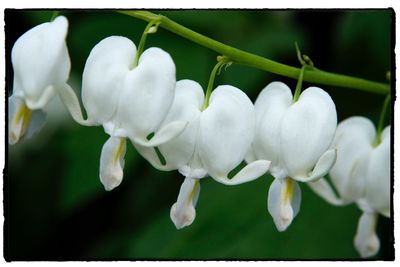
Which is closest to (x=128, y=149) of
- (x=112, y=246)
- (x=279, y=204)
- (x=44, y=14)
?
(x=112, y=246)

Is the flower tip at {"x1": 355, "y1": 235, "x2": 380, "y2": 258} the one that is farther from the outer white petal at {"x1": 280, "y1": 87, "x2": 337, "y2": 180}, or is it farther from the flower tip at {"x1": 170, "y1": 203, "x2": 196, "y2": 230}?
the flower tip at {"x1": 170, "y1": 203, "x2": 196, "y2": 230}

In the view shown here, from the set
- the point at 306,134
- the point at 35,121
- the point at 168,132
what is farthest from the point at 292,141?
the point at 35,121

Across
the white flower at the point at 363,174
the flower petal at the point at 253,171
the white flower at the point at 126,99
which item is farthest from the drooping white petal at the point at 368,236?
the white flower at the point at 126,99

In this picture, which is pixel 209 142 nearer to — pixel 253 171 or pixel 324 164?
pixel 253 171

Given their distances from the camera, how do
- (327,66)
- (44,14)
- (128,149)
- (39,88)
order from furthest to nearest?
(327,66)
(128,149)
(44,14)
(39,88)

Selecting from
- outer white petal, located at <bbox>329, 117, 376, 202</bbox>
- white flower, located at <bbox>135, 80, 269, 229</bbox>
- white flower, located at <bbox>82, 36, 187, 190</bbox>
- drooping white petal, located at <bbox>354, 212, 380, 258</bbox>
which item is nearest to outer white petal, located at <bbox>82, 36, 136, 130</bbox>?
white flower, located at <bbox>82, 36, 187, 190</bbox>

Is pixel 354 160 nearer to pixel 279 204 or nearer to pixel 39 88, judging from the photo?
pixel 279 204
